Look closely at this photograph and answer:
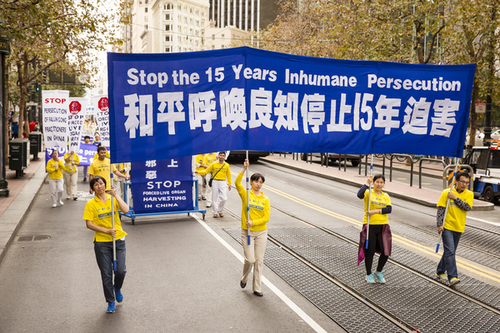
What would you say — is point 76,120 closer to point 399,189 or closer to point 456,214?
point 399,189

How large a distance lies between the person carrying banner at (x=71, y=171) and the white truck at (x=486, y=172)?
1302 cm

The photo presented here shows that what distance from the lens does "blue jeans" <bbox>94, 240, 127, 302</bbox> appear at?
19.6 ft

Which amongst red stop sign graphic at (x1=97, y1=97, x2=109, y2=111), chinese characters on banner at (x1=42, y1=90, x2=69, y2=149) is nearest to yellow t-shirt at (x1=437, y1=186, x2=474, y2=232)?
red stop sign graphic at (x1=97, y1=97, x2=109, y2=111)

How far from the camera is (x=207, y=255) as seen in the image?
28.7 ft

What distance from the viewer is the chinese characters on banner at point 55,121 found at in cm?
1482

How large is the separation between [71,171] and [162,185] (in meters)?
4.35

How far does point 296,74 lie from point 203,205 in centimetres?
800

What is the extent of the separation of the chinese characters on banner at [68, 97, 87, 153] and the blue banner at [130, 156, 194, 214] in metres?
4.64

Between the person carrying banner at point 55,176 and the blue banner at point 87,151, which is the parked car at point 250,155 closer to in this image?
the blue banner at point 87,151

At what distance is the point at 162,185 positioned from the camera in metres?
11.8

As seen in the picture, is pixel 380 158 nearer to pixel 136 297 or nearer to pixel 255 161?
pixel 255 161

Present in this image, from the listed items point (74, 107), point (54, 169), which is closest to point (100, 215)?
point (54, 169)

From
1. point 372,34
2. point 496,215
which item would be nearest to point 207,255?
point 496,215

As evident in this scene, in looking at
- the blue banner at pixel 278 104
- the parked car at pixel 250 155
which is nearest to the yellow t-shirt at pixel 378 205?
the blue banner at pixel 278 104
